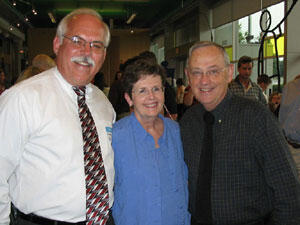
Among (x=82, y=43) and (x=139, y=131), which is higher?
(x=82, y=43)

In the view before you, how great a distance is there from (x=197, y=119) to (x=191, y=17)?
13.9 metres

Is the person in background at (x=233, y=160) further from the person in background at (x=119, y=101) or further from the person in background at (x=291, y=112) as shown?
the person in background at (x=119, y=101)

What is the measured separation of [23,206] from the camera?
5.30 feet

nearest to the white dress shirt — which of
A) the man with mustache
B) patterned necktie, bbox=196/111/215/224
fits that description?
the man with mustache

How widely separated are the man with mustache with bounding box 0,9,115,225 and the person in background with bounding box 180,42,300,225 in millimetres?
571

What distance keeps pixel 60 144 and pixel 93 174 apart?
0.25 meters

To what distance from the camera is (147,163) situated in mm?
1948

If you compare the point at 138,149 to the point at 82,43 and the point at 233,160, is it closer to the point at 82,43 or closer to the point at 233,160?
the point at 233,160

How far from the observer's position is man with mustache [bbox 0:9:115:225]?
1.58 metres

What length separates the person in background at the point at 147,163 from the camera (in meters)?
1.92

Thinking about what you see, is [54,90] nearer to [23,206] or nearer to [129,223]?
[23,206]

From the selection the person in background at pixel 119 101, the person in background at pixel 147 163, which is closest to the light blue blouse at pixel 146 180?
the person in background at pixel 147 163

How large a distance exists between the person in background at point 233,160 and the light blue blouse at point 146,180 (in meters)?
0.10

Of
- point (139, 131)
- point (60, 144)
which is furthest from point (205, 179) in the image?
point (60, 144)
